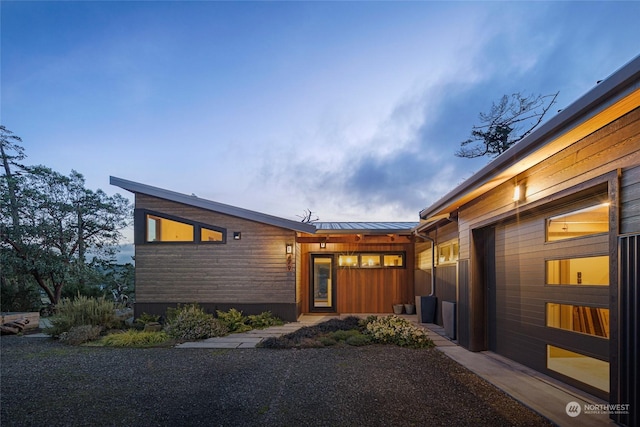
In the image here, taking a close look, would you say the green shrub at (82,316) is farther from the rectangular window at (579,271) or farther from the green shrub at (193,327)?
the rectangular window at (579,271)

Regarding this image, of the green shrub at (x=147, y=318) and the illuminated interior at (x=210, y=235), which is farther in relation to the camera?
the illuminated interior at (x=210, y=235)

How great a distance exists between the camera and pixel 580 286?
398 centimetres

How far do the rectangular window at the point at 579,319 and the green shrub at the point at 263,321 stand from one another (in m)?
6.13

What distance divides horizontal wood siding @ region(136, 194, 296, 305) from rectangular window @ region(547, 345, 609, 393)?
610cm

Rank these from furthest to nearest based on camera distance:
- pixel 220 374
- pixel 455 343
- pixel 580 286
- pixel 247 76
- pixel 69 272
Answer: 1. pixel 69 272
2. pixel 247 76
3. pixel 455 343
4. pixel 220 374
5. pixel 580 286

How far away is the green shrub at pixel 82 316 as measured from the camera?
298 inches

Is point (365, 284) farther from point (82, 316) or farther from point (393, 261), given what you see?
point (82, 316)

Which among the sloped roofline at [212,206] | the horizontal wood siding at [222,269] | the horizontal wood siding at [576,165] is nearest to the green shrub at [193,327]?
the horizontal wood siding at [222,269]

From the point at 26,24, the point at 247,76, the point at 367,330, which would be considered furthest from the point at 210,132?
the point at 367,330

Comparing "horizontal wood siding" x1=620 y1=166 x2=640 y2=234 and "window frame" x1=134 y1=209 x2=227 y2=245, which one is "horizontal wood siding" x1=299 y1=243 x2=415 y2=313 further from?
"horizontal wood siding" x1=620 y1=166 x2=640 y2=234

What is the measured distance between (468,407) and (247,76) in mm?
9729

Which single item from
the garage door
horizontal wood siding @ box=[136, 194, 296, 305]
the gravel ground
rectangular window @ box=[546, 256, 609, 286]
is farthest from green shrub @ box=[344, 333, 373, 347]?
rectangular window @ box=[546, 256, 609, 286]

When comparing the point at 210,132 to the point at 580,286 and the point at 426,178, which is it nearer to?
the point at 580,286

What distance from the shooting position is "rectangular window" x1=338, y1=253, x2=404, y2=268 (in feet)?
37.4
